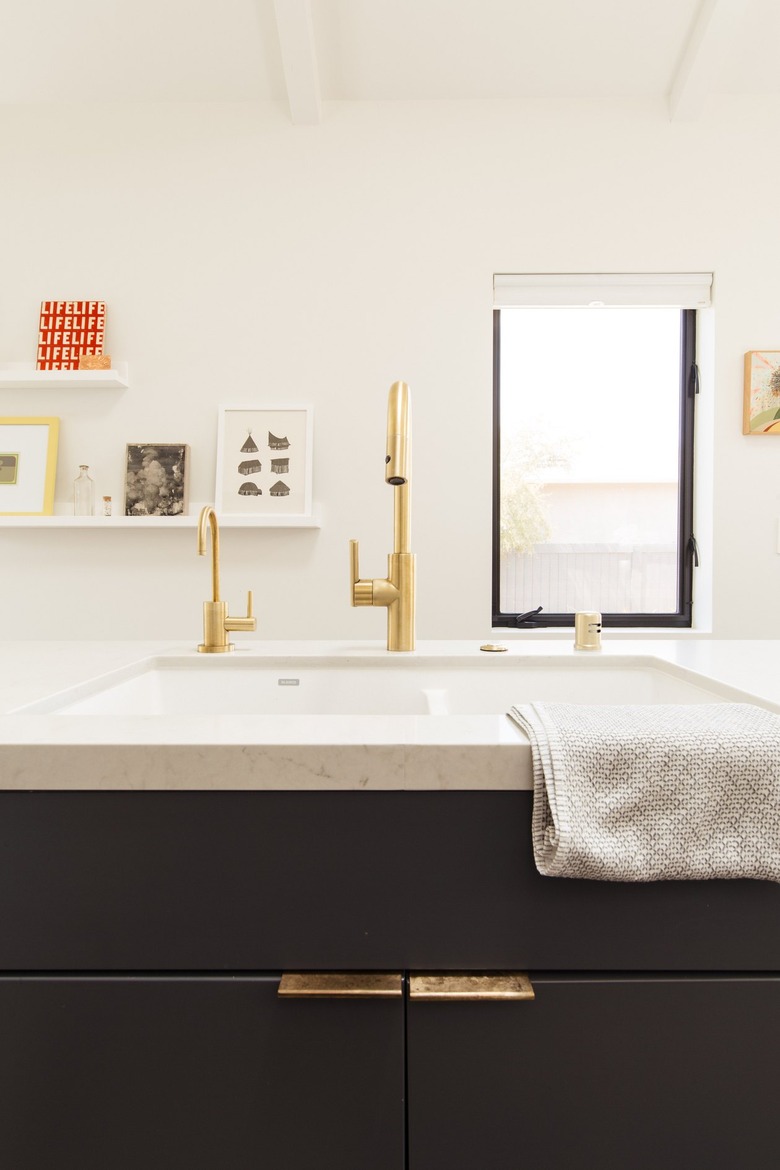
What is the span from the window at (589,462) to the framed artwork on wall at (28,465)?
4.95ft

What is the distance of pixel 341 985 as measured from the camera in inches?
21.3

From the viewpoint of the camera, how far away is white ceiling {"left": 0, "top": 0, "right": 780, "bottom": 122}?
192 centimetres

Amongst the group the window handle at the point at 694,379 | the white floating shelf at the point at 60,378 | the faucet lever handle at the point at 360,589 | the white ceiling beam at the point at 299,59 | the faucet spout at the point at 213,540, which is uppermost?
the white ceiling beam at the point at 299,59

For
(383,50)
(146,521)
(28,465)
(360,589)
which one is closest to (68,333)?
(28,465)

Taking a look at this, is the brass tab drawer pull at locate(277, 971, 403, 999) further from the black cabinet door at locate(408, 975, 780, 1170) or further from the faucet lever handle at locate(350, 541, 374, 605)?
the faucet lever handle at locate(350, 541, 374, 605)

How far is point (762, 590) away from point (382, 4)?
2.09 metres

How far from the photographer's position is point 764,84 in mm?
2199

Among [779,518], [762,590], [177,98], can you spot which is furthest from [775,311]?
[177,98]

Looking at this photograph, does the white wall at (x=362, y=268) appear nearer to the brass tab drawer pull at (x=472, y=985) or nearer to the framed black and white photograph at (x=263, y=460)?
the framed black and white photograph at (x=263, y=460)

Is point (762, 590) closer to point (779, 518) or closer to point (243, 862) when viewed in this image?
point (779, 518)

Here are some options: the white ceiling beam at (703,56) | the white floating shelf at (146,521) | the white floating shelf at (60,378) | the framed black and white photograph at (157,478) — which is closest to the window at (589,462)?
the white ceiling beam at (703,56)

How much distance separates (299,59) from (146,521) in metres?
1.43

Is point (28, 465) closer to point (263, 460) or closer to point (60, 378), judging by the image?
point (60, 378)

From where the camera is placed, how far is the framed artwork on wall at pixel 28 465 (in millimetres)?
2250
